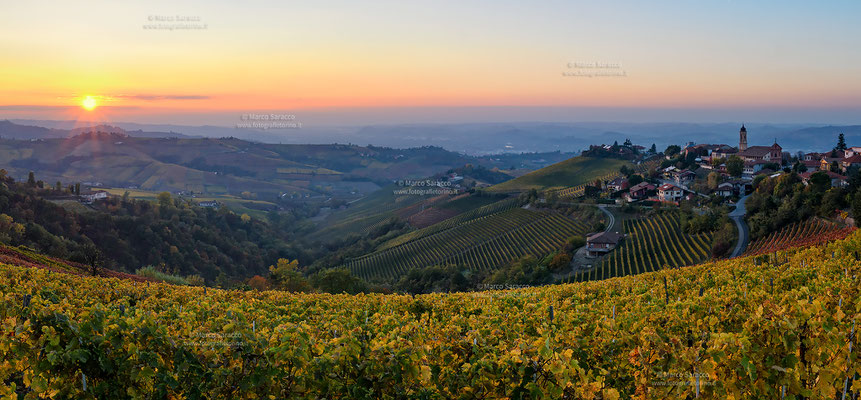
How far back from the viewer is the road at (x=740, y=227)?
4366 cm

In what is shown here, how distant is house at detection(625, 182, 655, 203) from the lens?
76750 mm

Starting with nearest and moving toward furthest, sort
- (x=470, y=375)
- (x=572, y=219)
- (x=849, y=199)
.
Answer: (x=470, y=375), (x=849, y=199), (x=572, y=219)

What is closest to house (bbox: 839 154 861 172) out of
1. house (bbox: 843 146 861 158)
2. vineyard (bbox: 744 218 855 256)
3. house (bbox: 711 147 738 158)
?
house (bbox: 843 146 861 158)

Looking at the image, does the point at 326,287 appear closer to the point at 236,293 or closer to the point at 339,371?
the point at 236,293

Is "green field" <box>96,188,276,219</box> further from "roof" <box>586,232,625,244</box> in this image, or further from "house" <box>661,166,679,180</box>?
"roof" <box>586,232,625,244</box>

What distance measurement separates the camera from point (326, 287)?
150ft

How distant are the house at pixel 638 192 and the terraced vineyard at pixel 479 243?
37.6 feet

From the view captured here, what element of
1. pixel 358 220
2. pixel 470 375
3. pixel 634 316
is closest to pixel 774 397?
pixel 470 375

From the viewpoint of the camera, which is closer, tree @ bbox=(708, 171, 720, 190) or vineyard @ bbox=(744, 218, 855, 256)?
vineyard @ bbox=(744, 218, 855, 256)

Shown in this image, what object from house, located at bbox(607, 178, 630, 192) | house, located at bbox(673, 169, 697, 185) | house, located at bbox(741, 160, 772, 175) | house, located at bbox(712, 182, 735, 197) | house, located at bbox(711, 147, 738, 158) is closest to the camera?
house, located at bbox(712, 182, 735, 197)

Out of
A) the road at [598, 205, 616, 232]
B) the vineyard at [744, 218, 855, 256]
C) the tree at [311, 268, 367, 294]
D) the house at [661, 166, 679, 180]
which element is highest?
the house at [661, 166, 679, 180]

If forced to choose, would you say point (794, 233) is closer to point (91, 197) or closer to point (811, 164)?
point (811, 164)

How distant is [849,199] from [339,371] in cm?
5107

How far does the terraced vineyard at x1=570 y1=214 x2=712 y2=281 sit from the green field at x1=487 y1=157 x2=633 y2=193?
54576 mm
